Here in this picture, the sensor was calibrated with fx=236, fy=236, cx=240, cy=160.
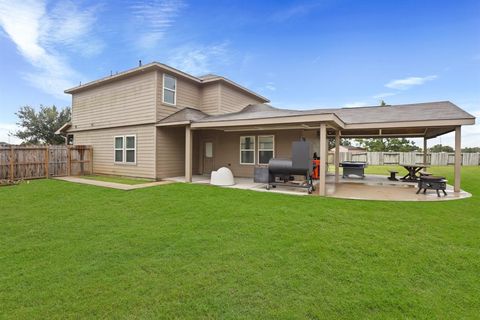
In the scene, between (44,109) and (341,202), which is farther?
(44,109)

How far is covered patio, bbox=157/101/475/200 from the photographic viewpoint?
7883mm

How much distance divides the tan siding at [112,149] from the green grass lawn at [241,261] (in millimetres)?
5126

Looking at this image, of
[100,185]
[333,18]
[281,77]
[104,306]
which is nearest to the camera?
[104,306]

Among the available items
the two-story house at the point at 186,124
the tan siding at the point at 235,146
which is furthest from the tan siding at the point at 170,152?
the tan siding at the point at 235,146

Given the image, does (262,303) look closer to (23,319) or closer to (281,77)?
(23,319)

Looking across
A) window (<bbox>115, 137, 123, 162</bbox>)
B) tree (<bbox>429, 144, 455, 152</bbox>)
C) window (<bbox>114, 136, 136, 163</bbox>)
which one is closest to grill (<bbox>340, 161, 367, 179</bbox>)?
window (<bbox>114, 136, 136, 163</bbox>)

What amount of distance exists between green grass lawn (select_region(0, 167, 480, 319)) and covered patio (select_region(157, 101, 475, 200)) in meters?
2.34

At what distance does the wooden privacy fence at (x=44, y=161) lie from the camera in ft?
34.3

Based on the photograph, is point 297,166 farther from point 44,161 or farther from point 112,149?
point 44,161

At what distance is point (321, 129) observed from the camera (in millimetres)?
7855

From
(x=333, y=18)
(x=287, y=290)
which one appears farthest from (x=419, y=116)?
(x=287, y=290)

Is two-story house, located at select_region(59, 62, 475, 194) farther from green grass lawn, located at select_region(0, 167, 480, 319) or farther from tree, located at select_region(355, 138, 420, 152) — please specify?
tree, located at select_region(355, 138, 420, 152)

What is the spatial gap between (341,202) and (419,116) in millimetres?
5083

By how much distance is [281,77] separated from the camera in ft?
69.2
